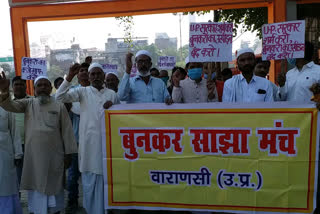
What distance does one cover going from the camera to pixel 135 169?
3.55 metres

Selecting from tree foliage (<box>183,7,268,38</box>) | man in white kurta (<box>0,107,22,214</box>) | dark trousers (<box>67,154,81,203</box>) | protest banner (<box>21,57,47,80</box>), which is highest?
tree foliage (<box>183,7,268,38</box>)

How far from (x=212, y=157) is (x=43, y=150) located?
6.21 feet

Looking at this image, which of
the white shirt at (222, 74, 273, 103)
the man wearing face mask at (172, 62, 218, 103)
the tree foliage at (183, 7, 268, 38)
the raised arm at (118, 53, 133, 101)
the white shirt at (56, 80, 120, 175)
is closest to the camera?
the white shirt at (222, 74, 273, 103)

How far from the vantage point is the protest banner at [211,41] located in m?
3.98

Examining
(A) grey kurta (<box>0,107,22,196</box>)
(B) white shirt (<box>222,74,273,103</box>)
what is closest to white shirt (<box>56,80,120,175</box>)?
(A) grey kurta (<box>0,107,22,196</box>)

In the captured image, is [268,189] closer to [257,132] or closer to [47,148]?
[257,132]

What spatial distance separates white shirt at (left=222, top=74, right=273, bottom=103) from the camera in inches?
139

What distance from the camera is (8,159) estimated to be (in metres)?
3.77

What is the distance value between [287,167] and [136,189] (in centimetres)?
163

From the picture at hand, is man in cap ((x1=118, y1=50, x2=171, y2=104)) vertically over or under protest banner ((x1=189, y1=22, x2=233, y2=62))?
under

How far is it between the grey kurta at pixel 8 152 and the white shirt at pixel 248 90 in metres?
2.55

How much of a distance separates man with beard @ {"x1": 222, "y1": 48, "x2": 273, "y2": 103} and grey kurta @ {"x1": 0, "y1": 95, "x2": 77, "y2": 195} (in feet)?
6.59

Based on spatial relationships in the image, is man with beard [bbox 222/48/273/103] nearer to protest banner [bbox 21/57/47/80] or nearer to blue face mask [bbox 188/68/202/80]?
blue face mask [bbox 188/68/202/80]

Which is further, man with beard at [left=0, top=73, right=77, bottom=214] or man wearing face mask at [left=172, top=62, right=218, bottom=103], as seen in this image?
man wearing face mask at [left=172, top=62, right=218, bottom=103]
